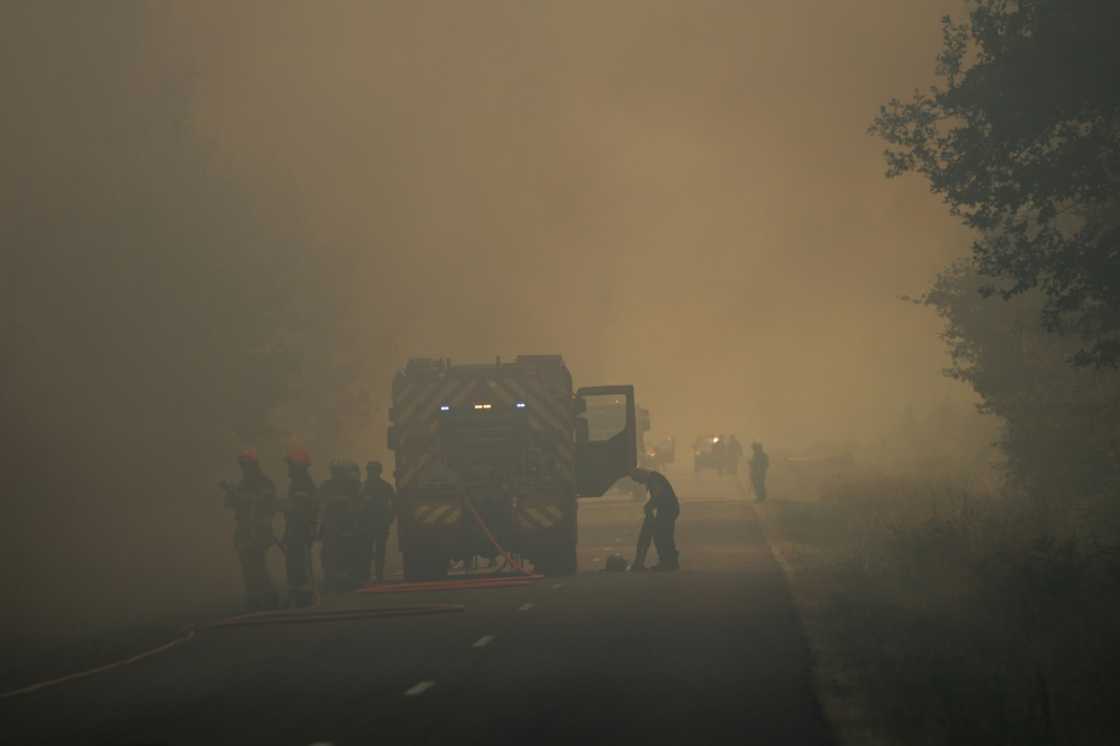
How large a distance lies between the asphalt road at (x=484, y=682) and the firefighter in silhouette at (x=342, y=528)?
9.07 feet

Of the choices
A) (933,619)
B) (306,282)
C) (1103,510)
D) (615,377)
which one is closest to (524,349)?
(306,282)

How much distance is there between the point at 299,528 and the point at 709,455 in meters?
66.4

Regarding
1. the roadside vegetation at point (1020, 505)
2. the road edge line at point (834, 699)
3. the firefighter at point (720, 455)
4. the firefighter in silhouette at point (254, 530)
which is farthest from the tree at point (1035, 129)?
the firefighter at point (720, 455)

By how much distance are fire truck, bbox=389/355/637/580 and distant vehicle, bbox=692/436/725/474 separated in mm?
57020

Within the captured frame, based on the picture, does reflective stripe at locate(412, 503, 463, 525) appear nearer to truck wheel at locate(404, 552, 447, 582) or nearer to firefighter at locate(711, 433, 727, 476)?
truck wheel at locate(404, 552, 447, 582)

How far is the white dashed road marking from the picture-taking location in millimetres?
14031

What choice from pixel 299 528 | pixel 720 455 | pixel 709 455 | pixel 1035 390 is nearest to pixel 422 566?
pixel 299 528

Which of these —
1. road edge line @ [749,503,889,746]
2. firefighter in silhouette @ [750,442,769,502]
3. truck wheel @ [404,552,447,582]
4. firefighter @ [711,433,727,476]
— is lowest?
road edge line @ [749,503,889,746]

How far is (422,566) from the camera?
28656mm

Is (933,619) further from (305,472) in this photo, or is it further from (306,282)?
(306,282)

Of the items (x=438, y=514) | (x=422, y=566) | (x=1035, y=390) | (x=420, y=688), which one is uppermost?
(x=1035, y=390)

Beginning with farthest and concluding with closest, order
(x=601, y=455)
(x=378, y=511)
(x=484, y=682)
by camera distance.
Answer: (x=601, y=455) → (x=378, y=511) → (x=484, y=682)

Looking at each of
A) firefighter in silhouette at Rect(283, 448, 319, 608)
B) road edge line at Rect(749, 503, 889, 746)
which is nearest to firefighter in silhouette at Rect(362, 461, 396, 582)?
firefighter in silhouette at Rect(283, 448, 319, 608)

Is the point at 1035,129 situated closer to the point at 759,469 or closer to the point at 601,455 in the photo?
the point at 601,455
